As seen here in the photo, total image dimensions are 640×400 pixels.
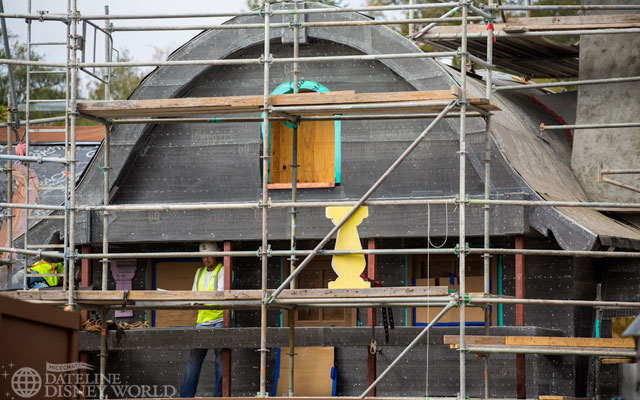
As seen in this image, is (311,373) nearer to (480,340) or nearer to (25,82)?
(480,340)

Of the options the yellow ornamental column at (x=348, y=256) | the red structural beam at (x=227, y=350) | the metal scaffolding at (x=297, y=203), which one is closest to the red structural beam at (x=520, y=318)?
the metal scaffolding at (x=297, y=203)

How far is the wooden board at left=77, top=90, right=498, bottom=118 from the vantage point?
14938 mm

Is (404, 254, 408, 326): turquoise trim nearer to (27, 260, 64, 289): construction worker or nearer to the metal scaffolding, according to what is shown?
the metal scaffolding

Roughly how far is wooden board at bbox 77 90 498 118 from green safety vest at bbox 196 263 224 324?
2717mm

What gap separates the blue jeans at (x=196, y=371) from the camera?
55.9ft

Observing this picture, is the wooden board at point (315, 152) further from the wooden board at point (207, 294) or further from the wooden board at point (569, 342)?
the wooden board at point (569, 342)

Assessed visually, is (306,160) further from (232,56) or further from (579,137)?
(579,137)

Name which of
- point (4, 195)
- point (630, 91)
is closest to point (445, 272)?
point (630, 91)

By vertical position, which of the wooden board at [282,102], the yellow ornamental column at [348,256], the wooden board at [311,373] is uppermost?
the wooden board at [282,102]

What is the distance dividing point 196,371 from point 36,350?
667 cm

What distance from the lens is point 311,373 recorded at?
17969 millimetres

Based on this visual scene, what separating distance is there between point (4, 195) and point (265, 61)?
8879 millimetres

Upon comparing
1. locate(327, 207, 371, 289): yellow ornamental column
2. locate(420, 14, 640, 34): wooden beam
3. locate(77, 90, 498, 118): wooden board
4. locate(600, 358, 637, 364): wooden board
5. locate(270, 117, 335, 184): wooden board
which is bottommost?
locate(600, 358, 637, 364): wooden board

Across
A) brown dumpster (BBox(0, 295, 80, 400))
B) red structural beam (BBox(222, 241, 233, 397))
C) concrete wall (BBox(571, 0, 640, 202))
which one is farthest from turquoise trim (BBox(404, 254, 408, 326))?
brown dumpster (BBox(0, 295, 80, 400))
